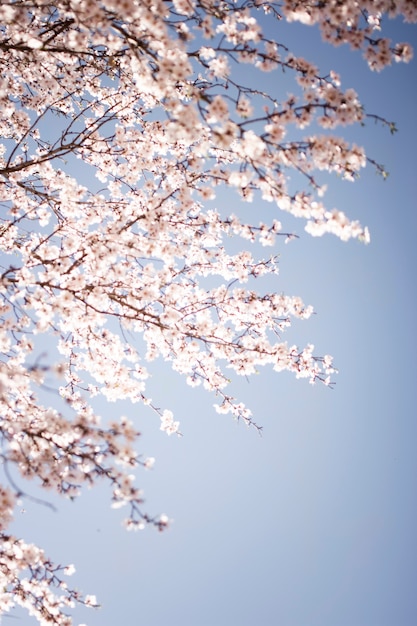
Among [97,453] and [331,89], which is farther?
[331,89]

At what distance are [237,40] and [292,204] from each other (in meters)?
2.11

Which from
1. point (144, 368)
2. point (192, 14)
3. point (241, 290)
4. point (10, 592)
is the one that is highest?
point (192, 14)

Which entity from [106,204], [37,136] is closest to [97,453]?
[106,204]

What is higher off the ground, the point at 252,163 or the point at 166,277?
the point at 166,277

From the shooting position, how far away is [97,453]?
3629 millimetres

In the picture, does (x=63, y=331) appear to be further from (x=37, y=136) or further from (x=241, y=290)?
(x=37, y=136)

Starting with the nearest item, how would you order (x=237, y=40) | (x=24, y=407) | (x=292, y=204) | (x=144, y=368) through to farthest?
(x=292, y=204) → (x=237, y=40) → (x=24, y=407) → (x=144, y=368)

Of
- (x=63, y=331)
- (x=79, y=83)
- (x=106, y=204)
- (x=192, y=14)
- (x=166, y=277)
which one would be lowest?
(x=63, y=331)

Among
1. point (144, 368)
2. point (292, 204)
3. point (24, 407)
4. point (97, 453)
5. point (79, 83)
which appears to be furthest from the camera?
point (79, 83)

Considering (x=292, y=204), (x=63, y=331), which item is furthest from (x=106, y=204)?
(x=292, y=204)

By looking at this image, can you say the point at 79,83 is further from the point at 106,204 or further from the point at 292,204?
the point at 292,204

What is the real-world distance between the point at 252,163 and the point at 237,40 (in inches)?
70.9

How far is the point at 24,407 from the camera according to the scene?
5.66 m

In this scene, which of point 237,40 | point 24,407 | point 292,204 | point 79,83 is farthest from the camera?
point 79,83
